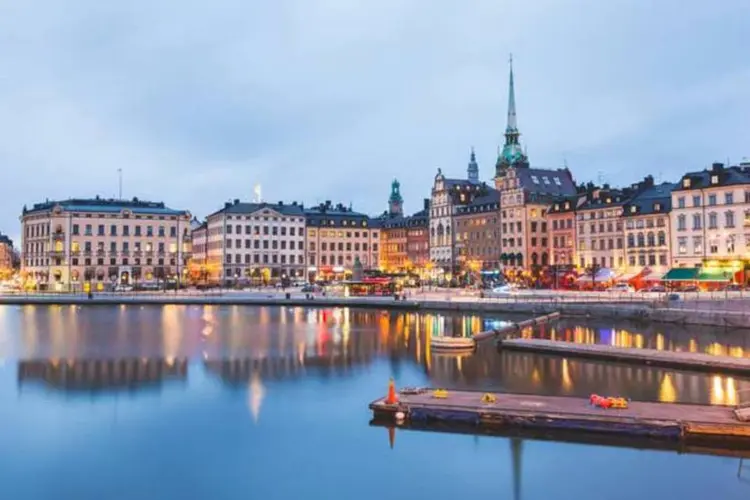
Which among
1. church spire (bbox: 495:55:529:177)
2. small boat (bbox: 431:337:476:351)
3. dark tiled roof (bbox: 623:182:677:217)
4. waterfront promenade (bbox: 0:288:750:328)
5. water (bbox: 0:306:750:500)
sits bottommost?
water (bbox: 0:306:750:500)

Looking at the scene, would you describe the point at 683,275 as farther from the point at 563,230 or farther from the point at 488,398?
the point at 488,398

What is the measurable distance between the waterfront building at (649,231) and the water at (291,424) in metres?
40.3

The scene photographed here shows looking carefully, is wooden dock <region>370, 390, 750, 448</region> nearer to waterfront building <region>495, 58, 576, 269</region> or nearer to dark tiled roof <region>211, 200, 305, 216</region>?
waterfront building <region>495, 58, 576, 269</region>

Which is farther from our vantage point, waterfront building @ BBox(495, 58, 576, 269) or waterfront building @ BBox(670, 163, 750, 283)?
Result: waterfront building @ BBox(495, 58, 576, 269)

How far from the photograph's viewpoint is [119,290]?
113 m

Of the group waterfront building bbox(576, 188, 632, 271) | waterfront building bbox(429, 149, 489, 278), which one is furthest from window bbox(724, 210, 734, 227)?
waterfront building bbox(429, 149, 489, 278)

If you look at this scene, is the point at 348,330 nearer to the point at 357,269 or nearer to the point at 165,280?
the point at 357,269

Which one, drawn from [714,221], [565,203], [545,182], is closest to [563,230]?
[565,203]

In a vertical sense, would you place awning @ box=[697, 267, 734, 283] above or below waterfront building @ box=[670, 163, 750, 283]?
below

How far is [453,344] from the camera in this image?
43.3 m

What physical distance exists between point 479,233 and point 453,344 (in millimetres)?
81961

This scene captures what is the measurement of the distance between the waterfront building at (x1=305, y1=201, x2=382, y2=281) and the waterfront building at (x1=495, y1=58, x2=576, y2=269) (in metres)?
31.2

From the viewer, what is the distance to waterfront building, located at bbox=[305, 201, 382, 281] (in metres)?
137

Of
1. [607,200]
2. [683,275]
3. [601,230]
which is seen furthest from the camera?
[607,200]
